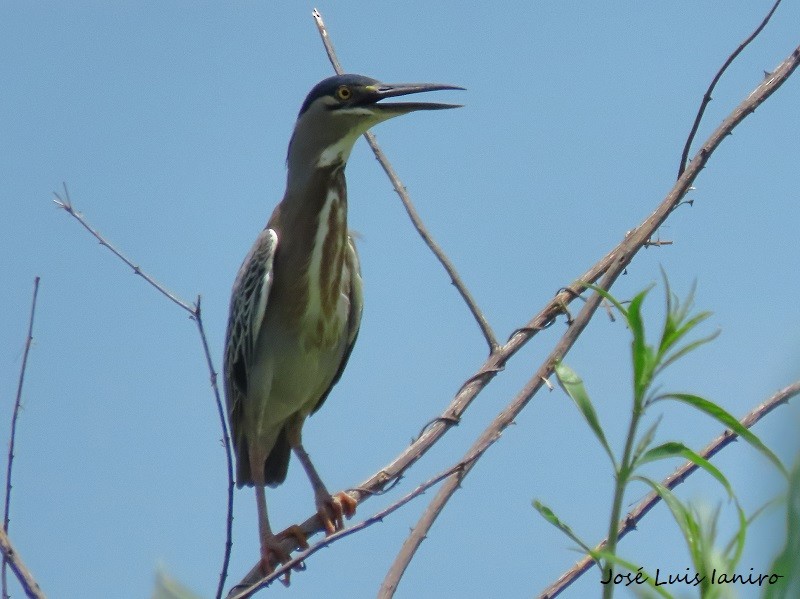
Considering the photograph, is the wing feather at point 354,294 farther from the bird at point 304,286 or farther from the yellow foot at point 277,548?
the yellow foot at point 277,548

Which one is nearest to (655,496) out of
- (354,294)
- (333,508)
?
(333,508)

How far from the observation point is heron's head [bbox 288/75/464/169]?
437 centimetres

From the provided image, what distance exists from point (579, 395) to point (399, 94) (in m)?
3.29

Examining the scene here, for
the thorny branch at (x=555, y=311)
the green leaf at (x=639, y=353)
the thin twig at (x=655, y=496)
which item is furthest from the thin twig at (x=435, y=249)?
the green leaf at (x=639, y=353)

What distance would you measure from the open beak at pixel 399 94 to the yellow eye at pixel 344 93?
88 mm

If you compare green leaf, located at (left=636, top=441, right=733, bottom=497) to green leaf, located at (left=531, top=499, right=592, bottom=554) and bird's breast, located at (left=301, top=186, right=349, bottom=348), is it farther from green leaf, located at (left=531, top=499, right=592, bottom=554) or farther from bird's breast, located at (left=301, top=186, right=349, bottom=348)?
bird's breast, located at (left=301, top=186, right=349, bottom=348)

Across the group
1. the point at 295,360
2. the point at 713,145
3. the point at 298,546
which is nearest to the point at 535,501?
the point at 713,145

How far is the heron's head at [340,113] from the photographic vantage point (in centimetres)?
437

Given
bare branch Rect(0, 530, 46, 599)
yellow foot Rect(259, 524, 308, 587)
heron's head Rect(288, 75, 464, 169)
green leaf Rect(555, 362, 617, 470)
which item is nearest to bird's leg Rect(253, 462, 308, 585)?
yellow foot Rect(259, 524, 308, 587)

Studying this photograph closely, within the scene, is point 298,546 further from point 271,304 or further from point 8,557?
point 8,557

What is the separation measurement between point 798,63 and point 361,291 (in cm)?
244

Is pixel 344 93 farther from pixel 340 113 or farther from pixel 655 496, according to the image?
pixel 655 496

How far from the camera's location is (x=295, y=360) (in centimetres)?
446

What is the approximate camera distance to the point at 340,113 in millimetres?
4469
